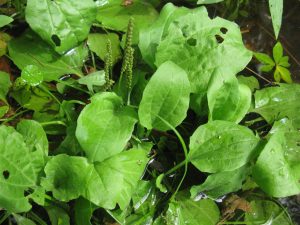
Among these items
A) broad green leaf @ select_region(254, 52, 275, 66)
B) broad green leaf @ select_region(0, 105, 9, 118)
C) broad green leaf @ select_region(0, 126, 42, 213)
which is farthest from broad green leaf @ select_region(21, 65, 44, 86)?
broad green leaf @ select_region(254, 52, 275, 66)

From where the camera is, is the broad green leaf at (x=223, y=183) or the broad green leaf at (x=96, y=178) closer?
the broad green leaf at (x=96, y=178)

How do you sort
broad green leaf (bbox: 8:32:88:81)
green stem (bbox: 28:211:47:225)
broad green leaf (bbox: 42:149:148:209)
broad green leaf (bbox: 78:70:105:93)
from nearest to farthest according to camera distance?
1. broad green leaf (bbox: 42:149:148:209)
2. green stem (bbox: 28:211:47:225)
3. broad green leaf (bbox: 78:70:105:93)
4. broad green leaf (bbox: 8:32:88:81)

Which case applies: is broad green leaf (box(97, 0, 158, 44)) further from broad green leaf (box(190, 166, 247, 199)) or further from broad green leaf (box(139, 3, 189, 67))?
broad green leaf (box(190, 166, 247, 199))

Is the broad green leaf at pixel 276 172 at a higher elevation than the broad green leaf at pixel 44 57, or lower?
lower

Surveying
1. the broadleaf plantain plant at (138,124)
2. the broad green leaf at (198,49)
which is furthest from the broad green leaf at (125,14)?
the broad green leaf at (198,49)

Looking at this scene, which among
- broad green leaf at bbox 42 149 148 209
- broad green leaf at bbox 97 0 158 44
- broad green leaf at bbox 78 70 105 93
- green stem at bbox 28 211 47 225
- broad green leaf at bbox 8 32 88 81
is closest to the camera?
broad green leaf at bbox 42 149 148 209

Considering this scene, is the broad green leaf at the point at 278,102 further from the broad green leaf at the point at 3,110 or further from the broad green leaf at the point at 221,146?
the broad green leaf at the point at 3,110
